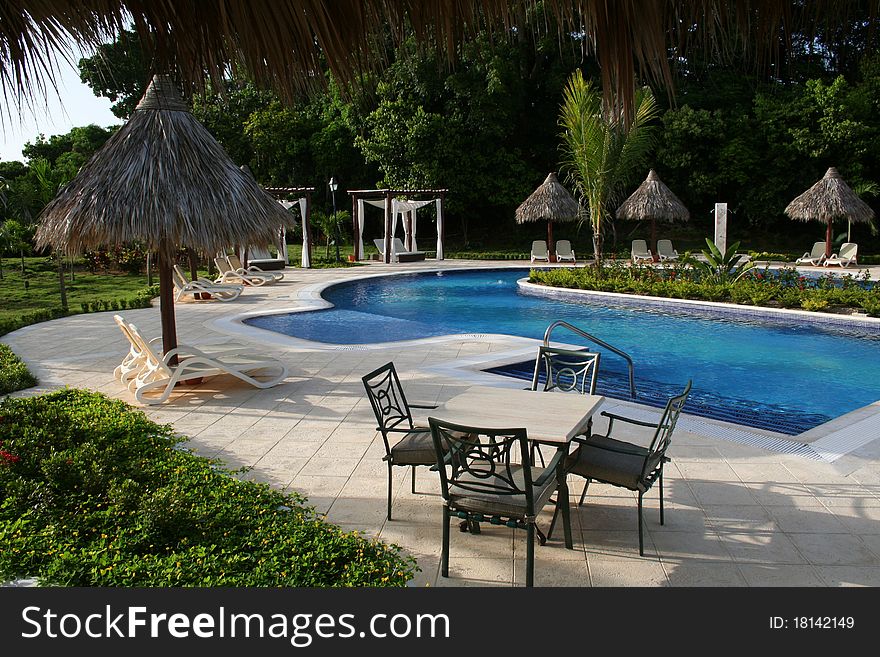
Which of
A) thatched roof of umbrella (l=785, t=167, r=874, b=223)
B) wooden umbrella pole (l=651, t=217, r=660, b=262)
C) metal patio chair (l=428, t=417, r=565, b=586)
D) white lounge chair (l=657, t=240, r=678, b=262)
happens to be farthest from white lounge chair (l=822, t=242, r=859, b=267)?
metal patio chair (l=428, t=417, r=565, b=586)

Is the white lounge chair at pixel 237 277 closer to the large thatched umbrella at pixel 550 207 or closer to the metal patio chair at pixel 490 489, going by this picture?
the large thatched umbrella at pixel 550 207

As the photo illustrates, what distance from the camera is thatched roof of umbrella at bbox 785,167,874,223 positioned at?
21.1m

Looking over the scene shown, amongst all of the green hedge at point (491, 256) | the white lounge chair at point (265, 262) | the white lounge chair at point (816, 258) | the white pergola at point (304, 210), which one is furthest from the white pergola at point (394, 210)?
the white lounge chair at point (816, 258)

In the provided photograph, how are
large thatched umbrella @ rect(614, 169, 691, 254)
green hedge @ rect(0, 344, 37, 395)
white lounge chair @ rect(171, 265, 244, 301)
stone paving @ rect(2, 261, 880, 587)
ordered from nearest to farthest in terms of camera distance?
stone paving @ rect(2, 261, 880, 587) < green hedge @ rect(0, 344, 37, 395) < white lounge chair @ rect(171, 265, 244, 301) < large thatched umbrella @ rect(614, 169, 691, 254)

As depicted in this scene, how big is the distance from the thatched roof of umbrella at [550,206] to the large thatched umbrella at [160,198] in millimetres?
17240

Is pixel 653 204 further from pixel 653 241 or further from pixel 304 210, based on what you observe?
pixel 304 210

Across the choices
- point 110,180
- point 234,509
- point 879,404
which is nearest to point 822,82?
point 879,404

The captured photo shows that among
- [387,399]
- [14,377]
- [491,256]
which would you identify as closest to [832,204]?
[491,256]

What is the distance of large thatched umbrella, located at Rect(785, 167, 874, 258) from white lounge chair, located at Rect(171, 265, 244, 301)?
54.5ft

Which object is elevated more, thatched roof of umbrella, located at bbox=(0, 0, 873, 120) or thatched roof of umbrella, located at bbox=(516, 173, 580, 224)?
thatched roof of umbrella, located at bbox=(516, 173, 580, 224)

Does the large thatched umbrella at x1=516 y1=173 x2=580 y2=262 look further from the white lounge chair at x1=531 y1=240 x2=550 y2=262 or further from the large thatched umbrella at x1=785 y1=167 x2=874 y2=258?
the large thatched umbrella at x1=785 y1=167 x2=874 y2=258

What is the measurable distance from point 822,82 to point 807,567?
2571 centimetres
